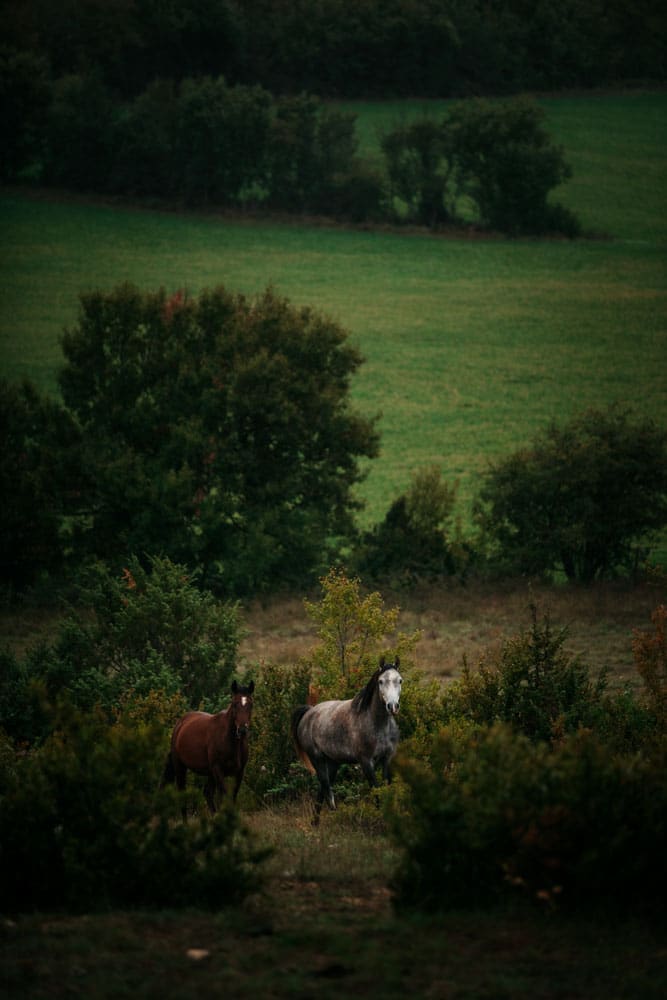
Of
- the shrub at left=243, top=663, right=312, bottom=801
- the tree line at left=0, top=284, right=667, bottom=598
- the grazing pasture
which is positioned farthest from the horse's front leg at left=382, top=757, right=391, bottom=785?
the tree line at left=0, top=284, right=667, bottom=598

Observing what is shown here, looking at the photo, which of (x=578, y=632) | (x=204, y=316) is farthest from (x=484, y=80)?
(x=578, y=632)

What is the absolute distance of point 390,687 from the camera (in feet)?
49.8

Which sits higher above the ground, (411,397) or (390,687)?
(390,687)

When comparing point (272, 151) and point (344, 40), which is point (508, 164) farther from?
point (344, 40)

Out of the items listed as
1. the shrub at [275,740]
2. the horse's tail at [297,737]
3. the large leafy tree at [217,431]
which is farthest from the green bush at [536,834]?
the large leafy tree at [217,431]

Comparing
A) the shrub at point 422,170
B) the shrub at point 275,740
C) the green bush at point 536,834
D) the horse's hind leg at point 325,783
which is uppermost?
the shrub at point 422,170

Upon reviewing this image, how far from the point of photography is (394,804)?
1386cm

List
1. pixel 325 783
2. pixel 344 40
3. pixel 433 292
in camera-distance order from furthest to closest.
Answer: pixel 344 40
pixel 433 292
pixel 325 783

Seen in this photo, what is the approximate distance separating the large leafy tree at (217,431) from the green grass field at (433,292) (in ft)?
43.1

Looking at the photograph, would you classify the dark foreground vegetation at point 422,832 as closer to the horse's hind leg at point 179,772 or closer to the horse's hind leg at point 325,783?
the horse's hind leg at point 325,783

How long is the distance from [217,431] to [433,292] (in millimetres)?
40229

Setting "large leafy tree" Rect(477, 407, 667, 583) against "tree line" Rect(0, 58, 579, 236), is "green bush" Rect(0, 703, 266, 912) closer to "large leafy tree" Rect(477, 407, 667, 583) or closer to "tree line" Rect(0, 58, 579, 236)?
"large leafy tree" Rect(477, 407, 667, 583)

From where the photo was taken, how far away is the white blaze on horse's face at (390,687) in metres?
15.1

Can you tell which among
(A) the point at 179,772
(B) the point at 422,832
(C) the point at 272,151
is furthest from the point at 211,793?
(C) the point at 272,151
